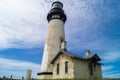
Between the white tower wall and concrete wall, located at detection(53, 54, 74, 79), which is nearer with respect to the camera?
concrete wall, located at detection(53, 54, 74, 79)

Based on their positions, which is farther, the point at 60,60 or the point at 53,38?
the point at 53,38

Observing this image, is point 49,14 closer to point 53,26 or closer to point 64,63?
point 53,26

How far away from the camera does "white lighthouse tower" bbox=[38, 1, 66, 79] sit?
64.4 ft

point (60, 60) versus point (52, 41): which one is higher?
point (52, 41)

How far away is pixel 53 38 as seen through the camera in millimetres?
21656

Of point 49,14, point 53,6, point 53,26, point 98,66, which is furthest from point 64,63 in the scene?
point 53,6

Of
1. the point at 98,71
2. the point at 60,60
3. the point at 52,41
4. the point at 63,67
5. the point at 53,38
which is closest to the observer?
the point at 63,67

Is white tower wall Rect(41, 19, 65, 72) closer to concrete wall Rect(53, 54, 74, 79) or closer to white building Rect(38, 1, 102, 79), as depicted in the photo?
white building Rect(38, 1, 102, 79)

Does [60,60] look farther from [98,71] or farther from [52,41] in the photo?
[98,71]

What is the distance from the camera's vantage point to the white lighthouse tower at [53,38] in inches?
773

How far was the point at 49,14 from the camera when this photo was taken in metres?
24.7

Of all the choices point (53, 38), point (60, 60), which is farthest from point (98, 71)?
point (53, 38)

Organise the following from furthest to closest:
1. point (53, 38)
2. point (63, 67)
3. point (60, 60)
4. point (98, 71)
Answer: point (53, 38) → point (98, 71) → point (60, 60) → point (63, 67)

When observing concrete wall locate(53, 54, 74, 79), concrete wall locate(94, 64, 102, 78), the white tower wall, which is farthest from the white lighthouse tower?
concrete wall locate(94, 64, 102, 78)
